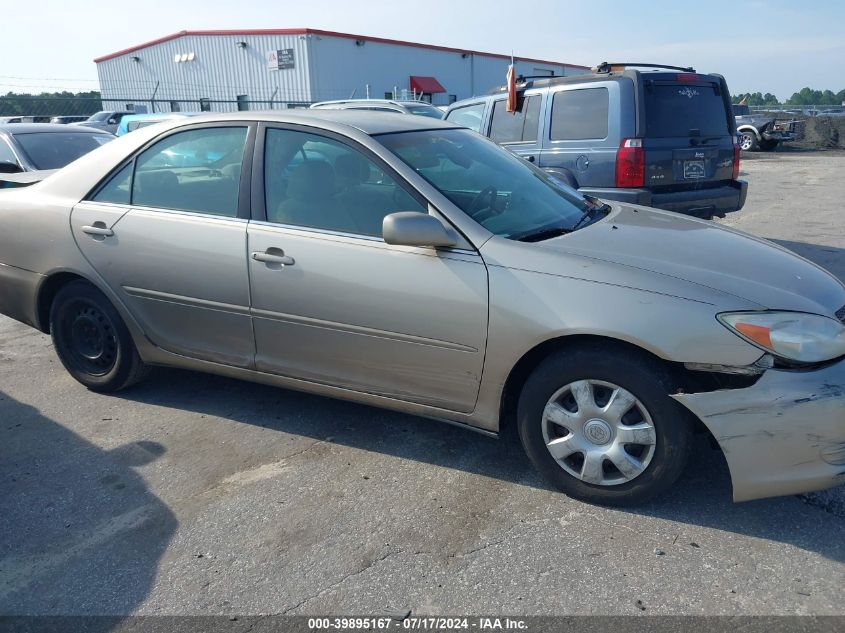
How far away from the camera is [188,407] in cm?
426

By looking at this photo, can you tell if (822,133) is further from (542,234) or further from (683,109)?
(542,234)

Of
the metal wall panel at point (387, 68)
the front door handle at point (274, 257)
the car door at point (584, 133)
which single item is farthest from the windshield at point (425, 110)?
the metal wall panel at point (387, 68)

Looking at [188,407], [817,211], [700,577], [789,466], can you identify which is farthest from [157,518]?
[817,211]

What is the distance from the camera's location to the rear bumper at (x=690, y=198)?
6.63 metres

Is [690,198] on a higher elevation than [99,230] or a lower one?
lower

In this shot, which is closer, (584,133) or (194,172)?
(194,172)

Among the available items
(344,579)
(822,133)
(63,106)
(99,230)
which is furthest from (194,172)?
(822,133)

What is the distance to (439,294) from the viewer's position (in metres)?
3.14

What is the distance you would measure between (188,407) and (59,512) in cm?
115

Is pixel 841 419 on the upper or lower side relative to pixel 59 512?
upper

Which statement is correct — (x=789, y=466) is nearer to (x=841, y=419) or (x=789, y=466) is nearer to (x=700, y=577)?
(x=841, y=419)

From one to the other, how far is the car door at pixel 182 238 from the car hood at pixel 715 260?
1.63 m

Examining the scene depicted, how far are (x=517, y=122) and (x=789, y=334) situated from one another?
5.61 m

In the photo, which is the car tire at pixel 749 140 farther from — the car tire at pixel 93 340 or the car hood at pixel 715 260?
the car tire at pixel 93 340
